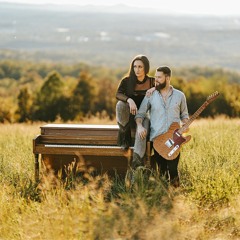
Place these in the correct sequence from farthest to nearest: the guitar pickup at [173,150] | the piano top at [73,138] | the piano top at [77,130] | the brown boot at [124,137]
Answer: the piano top at [77,130] < the piano top at [73,138] < the brown boot at [124,137] < the guitar pickup at [173,150]

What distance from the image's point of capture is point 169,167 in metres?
6.35

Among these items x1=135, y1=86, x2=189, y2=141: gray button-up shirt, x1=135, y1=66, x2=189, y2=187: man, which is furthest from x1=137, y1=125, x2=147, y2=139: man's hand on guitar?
x1=135, y1=86, x2=189, y2=141: gray button-up shirt

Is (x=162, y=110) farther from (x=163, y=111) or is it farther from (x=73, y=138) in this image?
(x=73, y=138)

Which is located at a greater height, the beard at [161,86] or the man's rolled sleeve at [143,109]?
the beard at [161,86]

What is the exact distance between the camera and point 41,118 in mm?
47219

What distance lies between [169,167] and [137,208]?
1194mm

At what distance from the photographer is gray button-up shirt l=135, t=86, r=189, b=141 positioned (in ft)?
20.7

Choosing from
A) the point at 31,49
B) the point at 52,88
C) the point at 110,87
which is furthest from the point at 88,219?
the point at 31,49

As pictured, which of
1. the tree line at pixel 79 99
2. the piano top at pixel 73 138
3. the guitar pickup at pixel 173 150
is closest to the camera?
the guitar pickup at pixel 173 150

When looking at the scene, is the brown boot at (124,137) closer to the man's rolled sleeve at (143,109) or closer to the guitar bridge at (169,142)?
the man's rolled sleeve at (143,109)

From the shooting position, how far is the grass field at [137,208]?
473 cm

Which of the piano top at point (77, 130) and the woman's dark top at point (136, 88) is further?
the piano top at point (77, 130)

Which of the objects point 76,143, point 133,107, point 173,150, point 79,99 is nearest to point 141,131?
point 133,107

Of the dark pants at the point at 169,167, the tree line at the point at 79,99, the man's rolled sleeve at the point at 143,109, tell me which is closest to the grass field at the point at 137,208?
the dark pants at the point at 169,167
